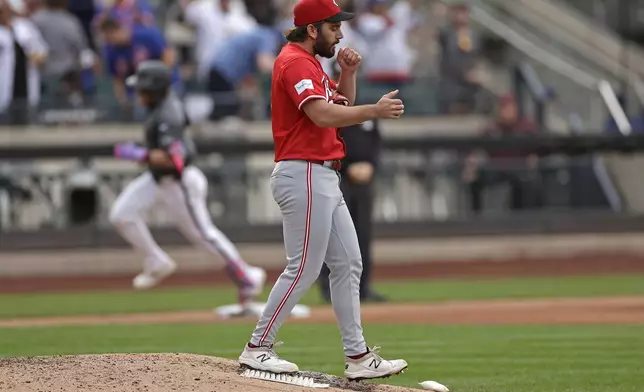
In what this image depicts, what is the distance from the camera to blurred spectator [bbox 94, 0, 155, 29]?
756 inches

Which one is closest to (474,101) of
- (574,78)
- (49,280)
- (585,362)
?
(574,78)

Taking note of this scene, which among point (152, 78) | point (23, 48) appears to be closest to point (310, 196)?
point (152, 78)

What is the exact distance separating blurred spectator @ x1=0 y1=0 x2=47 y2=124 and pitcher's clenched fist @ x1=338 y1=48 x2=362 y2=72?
11.8 meters

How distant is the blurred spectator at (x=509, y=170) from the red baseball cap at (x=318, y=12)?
38.3ft

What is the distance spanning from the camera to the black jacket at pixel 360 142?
1346 centimetres

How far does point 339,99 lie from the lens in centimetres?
767

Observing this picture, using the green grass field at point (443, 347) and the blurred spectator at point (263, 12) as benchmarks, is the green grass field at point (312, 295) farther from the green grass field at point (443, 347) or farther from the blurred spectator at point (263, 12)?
the blurred spectator at point (263, 12)

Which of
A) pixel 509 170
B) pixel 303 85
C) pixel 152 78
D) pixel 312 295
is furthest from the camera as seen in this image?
pixel 509 170

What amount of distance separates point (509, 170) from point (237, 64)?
407 cm

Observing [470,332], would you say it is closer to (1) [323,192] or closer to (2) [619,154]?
(1) [323,192]

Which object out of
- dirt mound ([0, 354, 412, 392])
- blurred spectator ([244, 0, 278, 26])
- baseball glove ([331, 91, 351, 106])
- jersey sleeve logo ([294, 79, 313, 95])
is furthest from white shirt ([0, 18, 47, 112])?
jersey sleeve logo ([294, 79, 313, 95])

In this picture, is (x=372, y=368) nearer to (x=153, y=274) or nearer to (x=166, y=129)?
(x=166, y=129)

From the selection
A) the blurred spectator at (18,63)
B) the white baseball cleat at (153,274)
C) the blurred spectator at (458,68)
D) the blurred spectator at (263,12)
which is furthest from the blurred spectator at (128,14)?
the white baseball cleat at (153,274)

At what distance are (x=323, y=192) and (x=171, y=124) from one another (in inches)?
223
